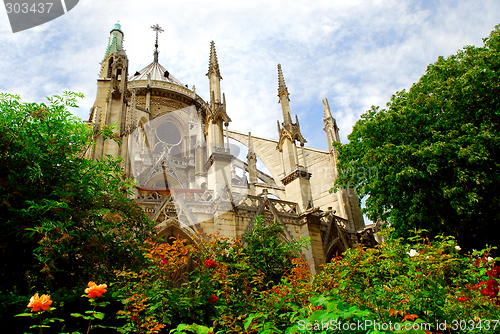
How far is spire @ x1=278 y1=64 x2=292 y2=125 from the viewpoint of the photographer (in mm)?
19647

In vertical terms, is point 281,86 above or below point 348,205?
above

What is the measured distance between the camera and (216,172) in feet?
48.9

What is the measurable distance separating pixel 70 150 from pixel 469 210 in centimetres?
1152

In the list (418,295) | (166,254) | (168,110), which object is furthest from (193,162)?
(418,295)

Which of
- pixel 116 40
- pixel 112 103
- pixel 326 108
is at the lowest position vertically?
pixel 112 103

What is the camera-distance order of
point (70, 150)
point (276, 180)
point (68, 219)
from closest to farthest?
point (68, 219) < point (70, 150) < point (276, 180)

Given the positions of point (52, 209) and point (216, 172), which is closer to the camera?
point (52, 209)

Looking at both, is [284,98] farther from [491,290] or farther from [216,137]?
[491,290]

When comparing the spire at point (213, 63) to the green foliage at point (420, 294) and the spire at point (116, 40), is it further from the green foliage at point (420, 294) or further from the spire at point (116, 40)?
the green foliage at point (420, 294)

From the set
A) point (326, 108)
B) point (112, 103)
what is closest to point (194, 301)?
point (112, 103)

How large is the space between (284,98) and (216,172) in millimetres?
7834

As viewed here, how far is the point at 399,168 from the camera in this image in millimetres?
12195

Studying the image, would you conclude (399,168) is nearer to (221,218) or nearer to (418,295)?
(221,218)

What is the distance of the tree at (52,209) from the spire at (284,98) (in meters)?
12.9
